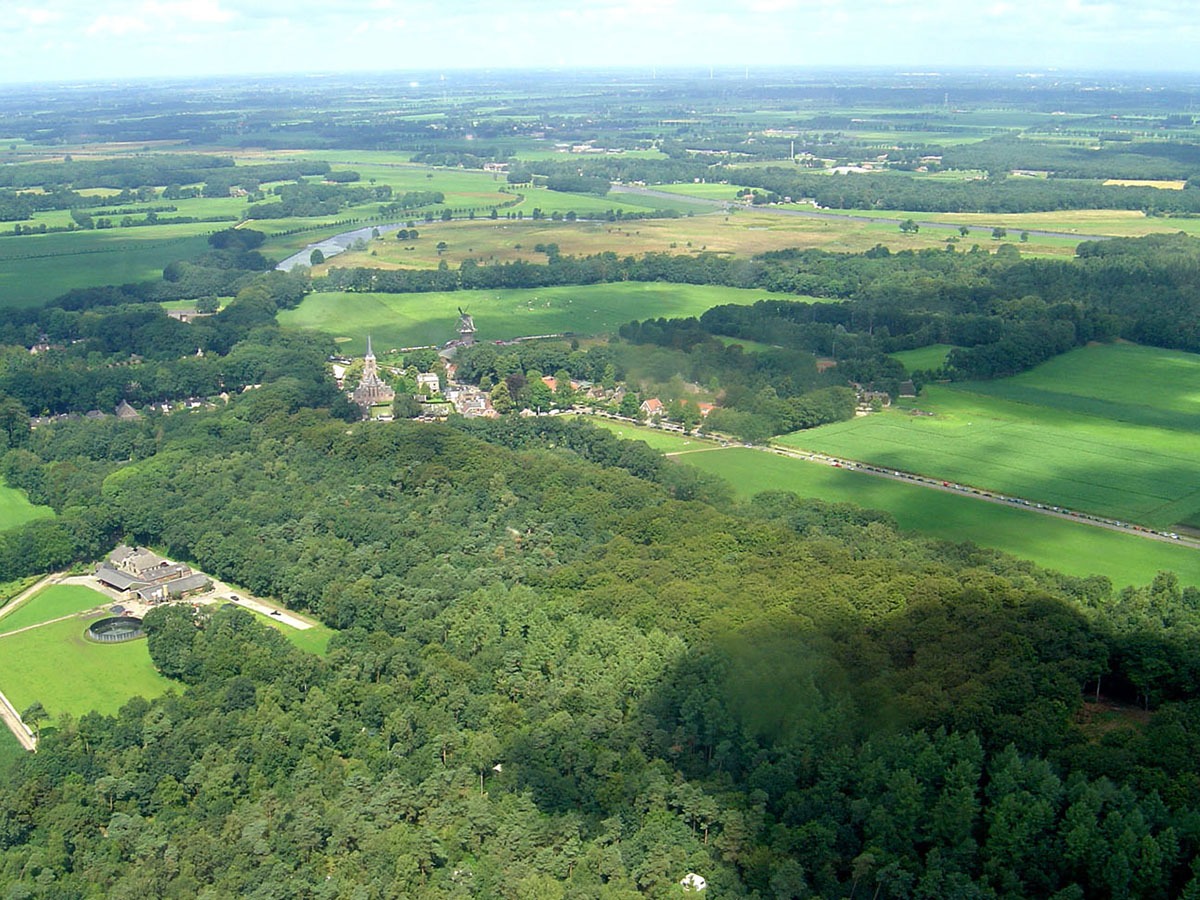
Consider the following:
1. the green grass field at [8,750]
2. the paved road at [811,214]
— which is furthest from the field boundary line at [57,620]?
the paved road at [811,214]

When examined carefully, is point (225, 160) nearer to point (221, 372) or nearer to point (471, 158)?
point (471, 158)

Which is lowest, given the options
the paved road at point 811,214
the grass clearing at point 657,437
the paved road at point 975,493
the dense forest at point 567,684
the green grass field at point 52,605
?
the paved road at point 811,214

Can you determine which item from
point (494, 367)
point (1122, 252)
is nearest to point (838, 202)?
point (1122, 252)

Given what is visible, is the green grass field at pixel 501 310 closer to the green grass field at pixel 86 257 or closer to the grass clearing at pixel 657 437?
the grass clearing at pixel 657 437

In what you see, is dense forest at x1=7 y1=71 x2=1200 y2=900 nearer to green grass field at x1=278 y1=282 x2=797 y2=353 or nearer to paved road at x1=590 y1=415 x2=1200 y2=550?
paved road at x1=590 y1=415 x2=1200 y2=550

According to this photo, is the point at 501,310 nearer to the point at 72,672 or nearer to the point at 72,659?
the point at 72,659

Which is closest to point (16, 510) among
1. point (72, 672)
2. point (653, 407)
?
point (72, 672)

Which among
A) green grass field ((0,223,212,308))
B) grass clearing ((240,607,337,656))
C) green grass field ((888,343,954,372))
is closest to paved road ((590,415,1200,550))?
green grass field ((888,343,954,372))
